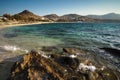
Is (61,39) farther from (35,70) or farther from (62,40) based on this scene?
(35,70)

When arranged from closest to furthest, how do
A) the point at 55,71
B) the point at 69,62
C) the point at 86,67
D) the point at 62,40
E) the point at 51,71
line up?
the point at 51,71, the point at 55,71, the point at 86,67, the point at 69,62, the point at 62,40

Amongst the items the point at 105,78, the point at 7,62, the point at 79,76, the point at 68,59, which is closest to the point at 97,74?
the point at 105,78

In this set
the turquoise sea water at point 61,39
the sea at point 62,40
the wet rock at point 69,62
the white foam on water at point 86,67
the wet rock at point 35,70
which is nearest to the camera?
→ the wet rock at point 35,70

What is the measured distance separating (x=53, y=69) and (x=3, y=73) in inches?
118

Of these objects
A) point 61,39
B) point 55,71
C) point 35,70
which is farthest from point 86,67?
point 61,39

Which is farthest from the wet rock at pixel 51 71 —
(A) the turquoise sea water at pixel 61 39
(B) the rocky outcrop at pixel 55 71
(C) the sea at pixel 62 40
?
A: (A) the turquoise sea water at pixel 61 39

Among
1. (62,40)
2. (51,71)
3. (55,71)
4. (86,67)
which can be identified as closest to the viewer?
(51,71)

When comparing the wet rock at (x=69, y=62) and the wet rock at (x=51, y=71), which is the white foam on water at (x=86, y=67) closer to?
the wet rock at (x=51, y=71)

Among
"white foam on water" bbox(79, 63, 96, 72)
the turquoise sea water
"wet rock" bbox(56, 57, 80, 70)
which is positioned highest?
"wet rock" bbox(56, 57, 80, 70)

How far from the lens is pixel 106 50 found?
1417 centimetres

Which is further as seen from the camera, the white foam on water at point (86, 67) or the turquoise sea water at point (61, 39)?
the turquoise sea water at point (61, 39)

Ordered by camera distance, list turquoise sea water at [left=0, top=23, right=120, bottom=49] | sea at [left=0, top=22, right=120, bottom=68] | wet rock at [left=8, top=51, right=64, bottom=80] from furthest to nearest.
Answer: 1. turquoise sea water at [left=0, top=23, right=120, bottom=49]
2. sea at [left=0, top=22, right=120, bottom=68]
3. wet rock at [left=8, top=51, right=64, bottom=80]

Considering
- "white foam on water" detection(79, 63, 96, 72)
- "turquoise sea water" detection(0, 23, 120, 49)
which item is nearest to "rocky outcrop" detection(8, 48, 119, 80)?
"white foam on water" detection(79, 63, 96, 72)

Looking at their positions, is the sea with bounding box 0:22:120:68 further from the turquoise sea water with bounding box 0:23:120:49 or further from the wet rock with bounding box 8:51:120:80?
the wet rock with bounding box 8:51:120:80
